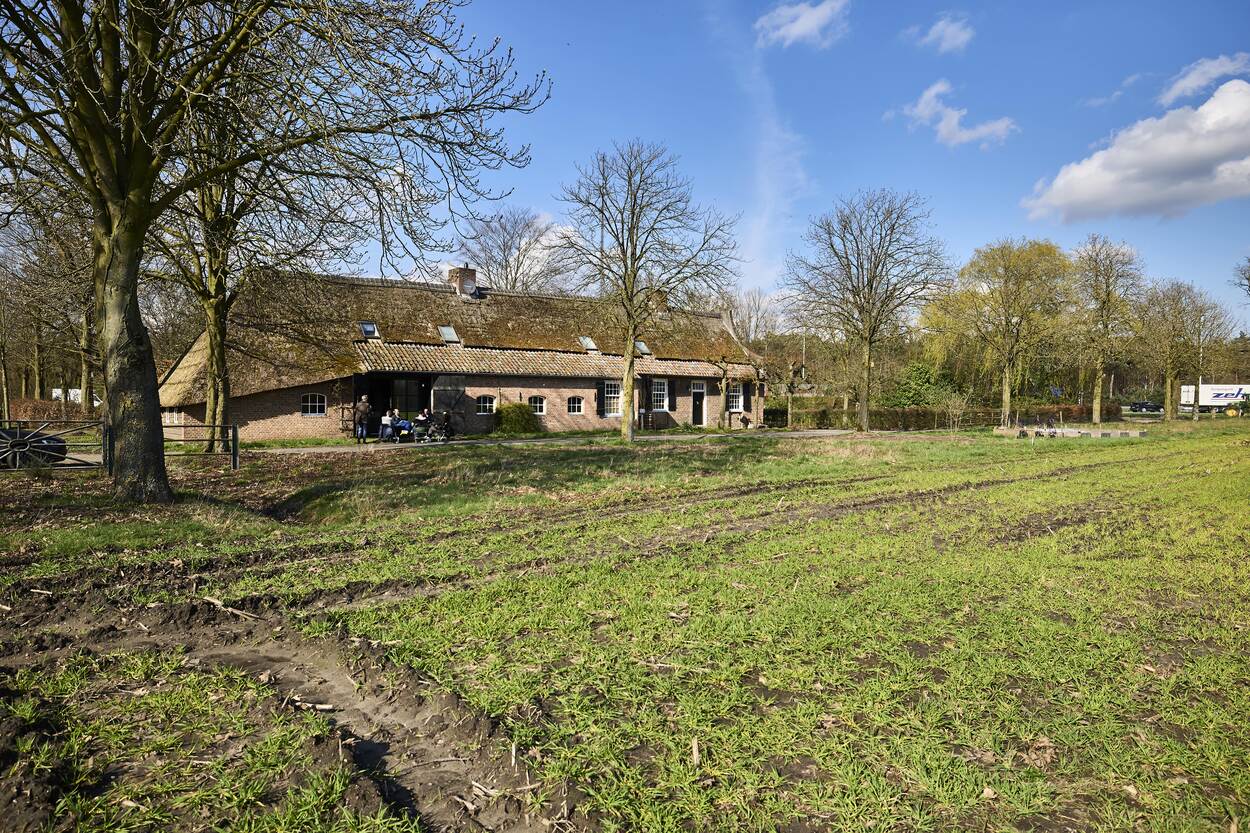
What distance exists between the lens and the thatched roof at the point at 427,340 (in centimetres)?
2408

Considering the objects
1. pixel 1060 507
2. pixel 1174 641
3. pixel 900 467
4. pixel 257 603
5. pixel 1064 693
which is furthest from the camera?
pixel 900 467

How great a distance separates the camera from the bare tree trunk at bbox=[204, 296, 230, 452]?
1867 cm

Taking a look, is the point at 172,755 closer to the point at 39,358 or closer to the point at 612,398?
the point at 612,398

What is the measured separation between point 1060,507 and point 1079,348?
35.3 meters

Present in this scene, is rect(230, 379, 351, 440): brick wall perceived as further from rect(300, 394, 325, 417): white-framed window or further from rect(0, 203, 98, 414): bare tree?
rect(0, 203, 98, 414): bare tree

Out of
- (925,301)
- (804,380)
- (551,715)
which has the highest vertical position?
(925,301)

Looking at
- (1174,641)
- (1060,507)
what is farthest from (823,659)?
(1060,507)

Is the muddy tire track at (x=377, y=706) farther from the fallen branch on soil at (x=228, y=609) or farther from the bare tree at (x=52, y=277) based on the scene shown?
the bare tree at (x=52, y=277)

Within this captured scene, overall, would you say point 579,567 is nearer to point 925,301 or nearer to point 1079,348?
point 925,301

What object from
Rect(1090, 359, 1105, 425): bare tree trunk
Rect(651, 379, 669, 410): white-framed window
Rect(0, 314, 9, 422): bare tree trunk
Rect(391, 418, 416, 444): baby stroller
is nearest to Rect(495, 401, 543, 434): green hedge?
Rect(391, 418, 416, 444): baby stroller

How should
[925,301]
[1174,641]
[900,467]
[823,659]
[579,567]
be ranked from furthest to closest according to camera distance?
1. [925,301]
2. [900,467]
3. [579,567]
4. [1174,641]
5. [823,659]

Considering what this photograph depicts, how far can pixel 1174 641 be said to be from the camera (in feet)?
16.7

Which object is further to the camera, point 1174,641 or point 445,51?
point 445,51

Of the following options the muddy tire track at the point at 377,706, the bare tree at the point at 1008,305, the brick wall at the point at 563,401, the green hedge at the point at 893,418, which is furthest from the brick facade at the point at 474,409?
the muddy tire track at the point at 377,706
